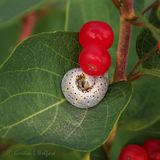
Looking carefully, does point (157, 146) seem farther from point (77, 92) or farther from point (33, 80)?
point (33, 80)

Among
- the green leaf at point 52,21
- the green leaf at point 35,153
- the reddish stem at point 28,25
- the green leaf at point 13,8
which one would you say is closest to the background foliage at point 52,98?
the green leaf at point 35,153

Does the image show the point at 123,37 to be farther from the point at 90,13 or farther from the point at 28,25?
the point at 28,25

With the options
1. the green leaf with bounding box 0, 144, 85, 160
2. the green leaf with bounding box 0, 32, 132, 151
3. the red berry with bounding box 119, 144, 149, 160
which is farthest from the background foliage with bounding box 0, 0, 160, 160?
the green leaf with bounding box 0, 144, 85, 160

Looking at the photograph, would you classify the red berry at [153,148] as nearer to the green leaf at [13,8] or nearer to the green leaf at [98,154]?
the green leaf at [98,154]

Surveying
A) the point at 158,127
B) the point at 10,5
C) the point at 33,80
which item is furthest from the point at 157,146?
the point at 10,5

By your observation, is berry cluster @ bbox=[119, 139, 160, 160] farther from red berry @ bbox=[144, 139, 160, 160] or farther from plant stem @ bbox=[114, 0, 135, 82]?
plant stem @ bbox=[114, 0, 135, 82]

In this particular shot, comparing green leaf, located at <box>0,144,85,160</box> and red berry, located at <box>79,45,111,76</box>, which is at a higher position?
red berry, located at <box>79,45,111,76</box>
